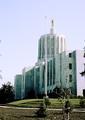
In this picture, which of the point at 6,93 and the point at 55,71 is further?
the point at 55,71

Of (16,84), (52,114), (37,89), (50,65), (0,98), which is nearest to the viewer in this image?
(52,114)

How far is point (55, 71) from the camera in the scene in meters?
101

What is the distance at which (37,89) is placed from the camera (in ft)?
362

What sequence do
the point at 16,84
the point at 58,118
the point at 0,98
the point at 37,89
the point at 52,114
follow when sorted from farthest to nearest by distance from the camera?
the point at 16,84
the point at 37,89
the point at 0,98
the point at 52,114
the point at 58,118

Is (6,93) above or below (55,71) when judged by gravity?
below

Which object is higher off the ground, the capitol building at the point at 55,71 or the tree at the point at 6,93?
the capitol building at the point at 55,71

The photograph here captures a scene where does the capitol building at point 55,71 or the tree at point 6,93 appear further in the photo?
the capitol building at point 55,71

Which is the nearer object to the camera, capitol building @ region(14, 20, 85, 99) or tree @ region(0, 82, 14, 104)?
tree @ region(0, 82, 14, 104)

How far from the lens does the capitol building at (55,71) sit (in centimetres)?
9475

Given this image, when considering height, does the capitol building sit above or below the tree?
above

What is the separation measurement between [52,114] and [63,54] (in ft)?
204

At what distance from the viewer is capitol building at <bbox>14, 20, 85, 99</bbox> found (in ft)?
311

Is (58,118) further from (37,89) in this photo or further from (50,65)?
(37,89)

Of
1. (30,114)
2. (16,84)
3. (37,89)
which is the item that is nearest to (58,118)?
(30,114)
